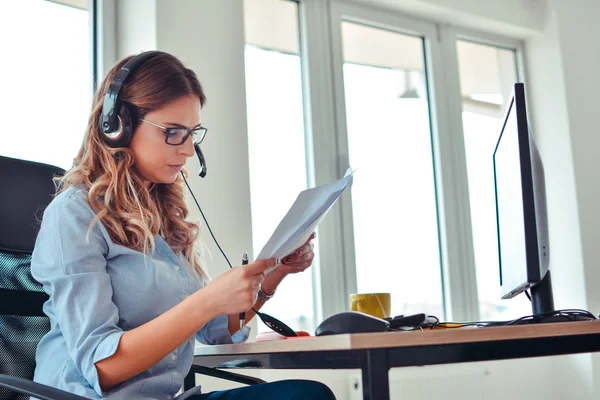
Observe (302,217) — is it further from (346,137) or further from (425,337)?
(346,137)

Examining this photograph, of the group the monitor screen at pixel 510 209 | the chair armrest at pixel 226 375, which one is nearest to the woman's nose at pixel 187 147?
the chair armrest at pixel 226 375

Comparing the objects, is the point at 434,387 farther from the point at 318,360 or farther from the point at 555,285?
the point at 318,360

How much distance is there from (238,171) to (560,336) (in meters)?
1.56

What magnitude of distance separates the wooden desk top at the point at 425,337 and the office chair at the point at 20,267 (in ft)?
1.69

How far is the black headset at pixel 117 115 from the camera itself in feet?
4.35

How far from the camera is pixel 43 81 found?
7.37ft

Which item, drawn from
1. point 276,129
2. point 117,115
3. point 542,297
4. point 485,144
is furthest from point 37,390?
point 485,144

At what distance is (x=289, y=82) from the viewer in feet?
9.77

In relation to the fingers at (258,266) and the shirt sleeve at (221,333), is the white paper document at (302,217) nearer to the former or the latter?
the fingers at (258,266)

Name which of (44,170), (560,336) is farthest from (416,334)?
(44,170)

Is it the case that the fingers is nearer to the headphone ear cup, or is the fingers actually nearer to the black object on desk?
the black object on desk

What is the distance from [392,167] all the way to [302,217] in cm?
225

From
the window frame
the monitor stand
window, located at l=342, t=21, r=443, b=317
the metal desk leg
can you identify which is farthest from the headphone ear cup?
window, located at l=342, t=21, r=443, b=317

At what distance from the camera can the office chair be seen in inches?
52.1
